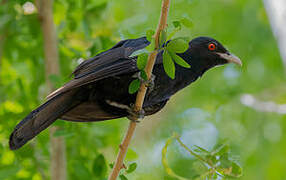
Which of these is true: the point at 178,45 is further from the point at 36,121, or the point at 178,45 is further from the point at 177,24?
the point at 36,121

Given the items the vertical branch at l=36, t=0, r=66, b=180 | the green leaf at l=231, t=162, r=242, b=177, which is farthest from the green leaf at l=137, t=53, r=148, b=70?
the vertical branch at l=36, t=0, r=66, b=180

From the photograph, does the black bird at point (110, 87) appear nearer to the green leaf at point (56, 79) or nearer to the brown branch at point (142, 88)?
the green leaf at point (56, 79)

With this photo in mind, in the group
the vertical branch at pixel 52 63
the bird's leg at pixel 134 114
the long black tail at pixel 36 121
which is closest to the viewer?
the long black tail at pixel 36 121

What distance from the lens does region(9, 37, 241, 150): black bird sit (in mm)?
3291

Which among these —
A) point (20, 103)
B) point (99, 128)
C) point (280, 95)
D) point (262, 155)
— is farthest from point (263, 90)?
point (20, 103)

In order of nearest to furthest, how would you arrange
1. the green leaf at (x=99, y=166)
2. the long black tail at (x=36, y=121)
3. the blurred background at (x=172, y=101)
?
the long black tail at (x=36, y=121), the green leaf at (x=99, y=166), the blurred background at (x=172, y=101)

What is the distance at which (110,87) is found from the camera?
372 cm

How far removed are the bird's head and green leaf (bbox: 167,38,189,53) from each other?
126cm

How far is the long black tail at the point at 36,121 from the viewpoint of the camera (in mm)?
3248

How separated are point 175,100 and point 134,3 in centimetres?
215

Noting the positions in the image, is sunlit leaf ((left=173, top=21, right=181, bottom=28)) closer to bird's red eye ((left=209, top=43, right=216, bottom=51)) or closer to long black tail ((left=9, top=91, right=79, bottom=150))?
long black tail ((left=9, top=91, right=79, bottom=150))

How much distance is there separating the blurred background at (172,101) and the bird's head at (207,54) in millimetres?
445

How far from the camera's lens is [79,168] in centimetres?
366

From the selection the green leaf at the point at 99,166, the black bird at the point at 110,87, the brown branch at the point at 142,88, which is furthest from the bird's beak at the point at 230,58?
the green leaf at the point at 99,166
